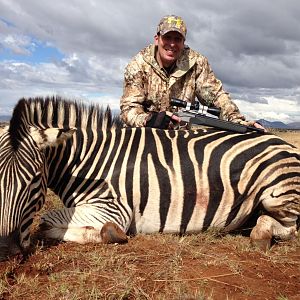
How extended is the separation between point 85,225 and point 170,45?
2918 mm

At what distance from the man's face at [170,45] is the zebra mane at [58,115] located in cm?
155

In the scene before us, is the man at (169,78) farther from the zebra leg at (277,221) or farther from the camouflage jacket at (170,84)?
the zebra leg at (277,221)

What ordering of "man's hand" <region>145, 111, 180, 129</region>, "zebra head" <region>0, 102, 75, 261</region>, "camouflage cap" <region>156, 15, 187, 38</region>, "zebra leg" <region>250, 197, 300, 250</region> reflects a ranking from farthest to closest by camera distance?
"camouflage cap" <region>156, 15, 187, 38</region>, "man's hand" <region>145, 111, 180, 129</region>, "zebra leg" <region>250, 197, 300, 250</region>, "zebra head" <region>0, 102, 75, 261</region>

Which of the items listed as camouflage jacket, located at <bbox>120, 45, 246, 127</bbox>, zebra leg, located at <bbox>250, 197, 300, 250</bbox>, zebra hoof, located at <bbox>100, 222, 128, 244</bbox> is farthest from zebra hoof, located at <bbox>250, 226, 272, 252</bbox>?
camouflage jacket, located at <bbox>120, 45, 246, 127</bbox>

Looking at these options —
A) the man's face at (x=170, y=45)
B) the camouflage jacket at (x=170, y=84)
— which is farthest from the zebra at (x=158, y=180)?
the man's face at (x=170, y=45)

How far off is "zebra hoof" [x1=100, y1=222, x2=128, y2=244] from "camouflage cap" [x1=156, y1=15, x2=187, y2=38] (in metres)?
2.96

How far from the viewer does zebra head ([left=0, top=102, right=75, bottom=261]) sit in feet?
10.0

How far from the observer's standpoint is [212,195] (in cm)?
407

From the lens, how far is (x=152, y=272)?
2986 mm

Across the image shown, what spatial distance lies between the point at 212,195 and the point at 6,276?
2.04 metres

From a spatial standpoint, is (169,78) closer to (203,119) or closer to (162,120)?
(162,120)

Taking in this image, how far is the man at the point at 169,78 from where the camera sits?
5.57 m

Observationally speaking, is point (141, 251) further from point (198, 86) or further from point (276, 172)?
point (198, 86)

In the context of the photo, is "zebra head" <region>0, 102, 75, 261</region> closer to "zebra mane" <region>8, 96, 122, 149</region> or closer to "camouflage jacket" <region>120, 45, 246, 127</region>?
"zebra mane" <region>8, 96, 122, 149</region>
